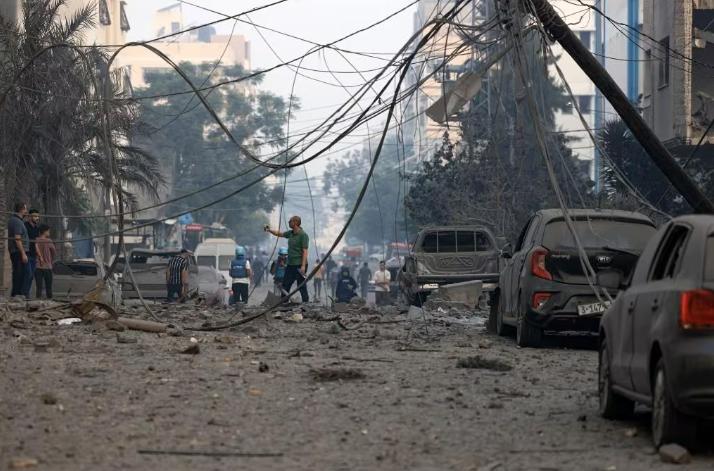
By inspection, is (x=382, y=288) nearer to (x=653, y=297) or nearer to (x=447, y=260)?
(x=447, y=260)

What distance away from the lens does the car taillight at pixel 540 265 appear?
49.4 feet

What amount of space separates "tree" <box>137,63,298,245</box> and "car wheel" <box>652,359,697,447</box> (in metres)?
68.7

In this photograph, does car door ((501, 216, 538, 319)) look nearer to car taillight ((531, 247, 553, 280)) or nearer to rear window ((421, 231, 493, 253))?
car taillight ((531, 247, 553, 280))

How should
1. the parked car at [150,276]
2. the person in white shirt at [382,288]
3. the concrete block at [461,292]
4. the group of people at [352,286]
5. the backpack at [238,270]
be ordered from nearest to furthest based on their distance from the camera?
the concrete block at [461,292], the parked car at [150,276], the backpack at [238,270], the group of people at [352,286], the person in white shirt at [382,288]

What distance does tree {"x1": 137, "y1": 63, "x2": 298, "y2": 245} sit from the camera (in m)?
83.5

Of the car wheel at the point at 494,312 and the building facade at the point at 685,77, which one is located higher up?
the building facade at the point at 685,77

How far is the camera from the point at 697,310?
7.39m

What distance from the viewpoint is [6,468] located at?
690 centimetres

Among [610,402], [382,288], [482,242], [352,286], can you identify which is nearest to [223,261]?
[382,288]

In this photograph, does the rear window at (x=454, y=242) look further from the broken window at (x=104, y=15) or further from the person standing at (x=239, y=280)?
the broken window at (x=104, y=15)

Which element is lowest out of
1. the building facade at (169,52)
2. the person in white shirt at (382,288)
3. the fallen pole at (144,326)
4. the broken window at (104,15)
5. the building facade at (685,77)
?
the person in white shirt at (382,288)

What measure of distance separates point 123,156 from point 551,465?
33730mm

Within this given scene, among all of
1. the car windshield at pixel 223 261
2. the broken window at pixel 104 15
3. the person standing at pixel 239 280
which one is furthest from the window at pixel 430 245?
the broken window at pixel 104 15

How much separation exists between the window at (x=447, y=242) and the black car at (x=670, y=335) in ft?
70.5
